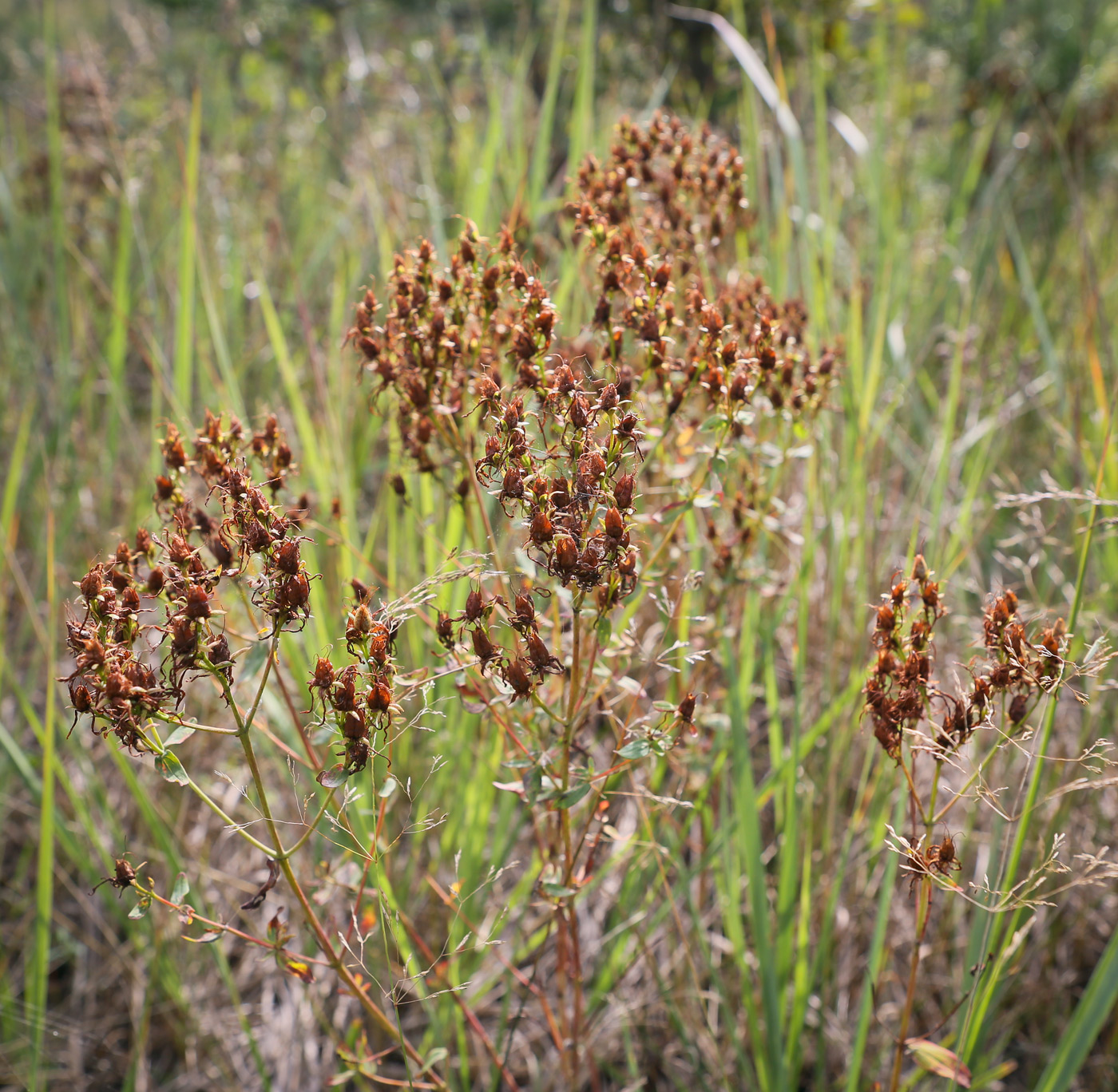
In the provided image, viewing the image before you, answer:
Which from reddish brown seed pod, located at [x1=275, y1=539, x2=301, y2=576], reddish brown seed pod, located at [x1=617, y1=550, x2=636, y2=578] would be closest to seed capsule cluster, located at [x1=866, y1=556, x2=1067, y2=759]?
reddish brown seed pod, located at [x1=617, y1=550, x2=636, y2=578]

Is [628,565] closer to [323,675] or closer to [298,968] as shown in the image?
A: [323,675]

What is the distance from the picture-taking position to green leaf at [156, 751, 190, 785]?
3.24 feet

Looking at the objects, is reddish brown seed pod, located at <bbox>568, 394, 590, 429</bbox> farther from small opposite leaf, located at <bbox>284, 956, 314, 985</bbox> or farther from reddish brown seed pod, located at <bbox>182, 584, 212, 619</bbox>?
small opposite leaf, located at <bbox>284, 956, 314, 985</bbox>

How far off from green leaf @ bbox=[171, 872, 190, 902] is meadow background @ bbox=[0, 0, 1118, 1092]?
58 cm

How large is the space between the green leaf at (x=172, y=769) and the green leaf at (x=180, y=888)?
0.13 metres

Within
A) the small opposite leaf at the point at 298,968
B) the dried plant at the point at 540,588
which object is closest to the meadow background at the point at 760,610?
the dried plant at the point at 540,588

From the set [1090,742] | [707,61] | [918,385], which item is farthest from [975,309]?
[707,61]

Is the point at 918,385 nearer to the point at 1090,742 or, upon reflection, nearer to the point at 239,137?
the point at 1090,742

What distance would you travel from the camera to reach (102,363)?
8.18 feet

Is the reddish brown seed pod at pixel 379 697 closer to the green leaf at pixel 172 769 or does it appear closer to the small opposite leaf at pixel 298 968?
the green leaf at pixel 172 769

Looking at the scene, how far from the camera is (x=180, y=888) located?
42.0 inches

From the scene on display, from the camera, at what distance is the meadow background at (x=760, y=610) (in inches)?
67.7

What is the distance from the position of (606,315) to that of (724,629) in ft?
1.93

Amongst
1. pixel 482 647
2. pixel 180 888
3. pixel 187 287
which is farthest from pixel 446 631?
pixel 187 287
